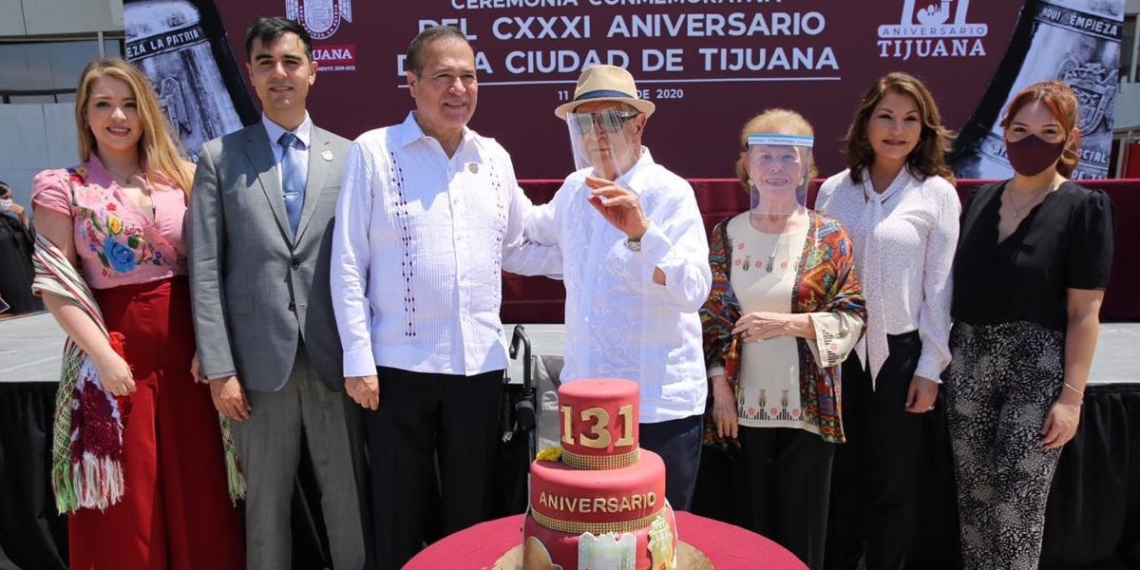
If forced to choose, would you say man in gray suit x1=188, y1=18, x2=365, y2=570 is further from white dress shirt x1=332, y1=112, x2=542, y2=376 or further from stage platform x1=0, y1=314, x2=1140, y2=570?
stage platform x1=0, y1=314, x2=1140, y2=570

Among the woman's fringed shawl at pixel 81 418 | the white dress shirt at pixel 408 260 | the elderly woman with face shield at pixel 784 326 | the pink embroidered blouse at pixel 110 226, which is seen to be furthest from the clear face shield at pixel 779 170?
the woman's fringed shawl at pixel 81 418

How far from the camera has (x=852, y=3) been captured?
503 centimetres

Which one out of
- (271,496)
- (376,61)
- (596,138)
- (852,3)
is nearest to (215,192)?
(271,496)

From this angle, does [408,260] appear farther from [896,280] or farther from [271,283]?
[896,280]

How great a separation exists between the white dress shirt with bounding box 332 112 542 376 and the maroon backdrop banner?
360 cm

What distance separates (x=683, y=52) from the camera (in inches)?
202

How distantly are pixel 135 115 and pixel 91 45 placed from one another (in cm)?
923

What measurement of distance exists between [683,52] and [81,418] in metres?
4.36

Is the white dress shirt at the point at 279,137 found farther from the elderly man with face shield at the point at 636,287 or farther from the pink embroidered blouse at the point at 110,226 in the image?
the elderly man with face shield at the point at 636,287

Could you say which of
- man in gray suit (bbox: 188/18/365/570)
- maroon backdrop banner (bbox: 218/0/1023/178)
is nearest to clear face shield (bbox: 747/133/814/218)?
man in gray suit (bbox: 188/18/365/570)

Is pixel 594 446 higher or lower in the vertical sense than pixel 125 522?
higher

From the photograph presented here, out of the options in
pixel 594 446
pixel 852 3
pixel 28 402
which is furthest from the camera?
pixel 852 3

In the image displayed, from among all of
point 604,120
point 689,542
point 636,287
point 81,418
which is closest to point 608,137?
point 604,120

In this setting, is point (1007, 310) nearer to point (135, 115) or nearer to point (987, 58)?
point (135, 115)
